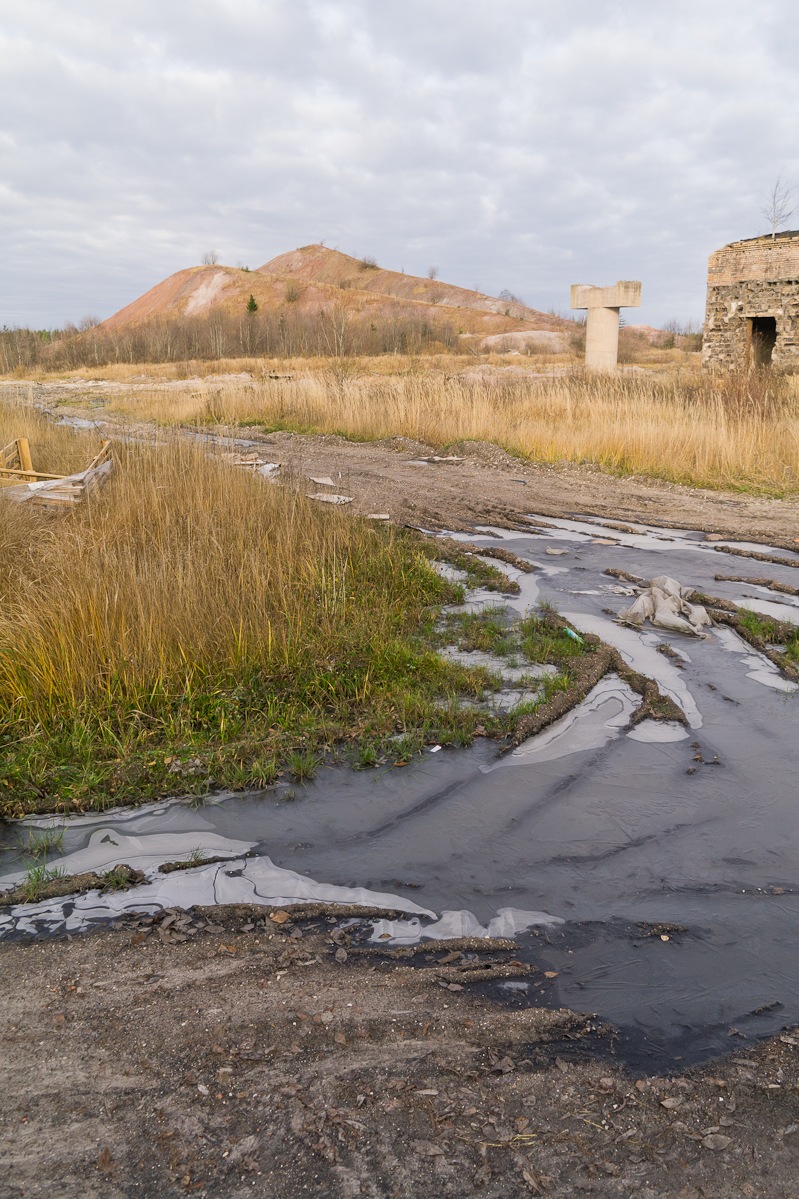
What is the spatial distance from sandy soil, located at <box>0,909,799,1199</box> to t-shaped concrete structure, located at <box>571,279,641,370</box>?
23.3m

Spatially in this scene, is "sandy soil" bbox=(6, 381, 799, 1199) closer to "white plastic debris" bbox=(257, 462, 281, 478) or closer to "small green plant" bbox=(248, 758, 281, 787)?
"small green plant" bbox=(248, 758, 281, 787)

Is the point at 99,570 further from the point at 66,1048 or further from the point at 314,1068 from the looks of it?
the point at 314,1068

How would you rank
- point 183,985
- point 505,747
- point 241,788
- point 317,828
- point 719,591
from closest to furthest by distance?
1. point 183,985
2. point 317,828
3. point 241,788
4. point 505,747
5. point 719,591

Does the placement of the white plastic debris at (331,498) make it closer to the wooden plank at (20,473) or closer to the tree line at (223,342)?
the wooden plank at (20,473)

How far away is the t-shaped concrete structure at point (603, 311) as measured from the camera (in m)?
23.7

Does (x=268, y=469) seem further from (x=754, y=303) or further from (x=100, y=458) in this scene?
(x=754, y=303)

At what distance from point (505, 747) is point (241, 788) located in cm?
134

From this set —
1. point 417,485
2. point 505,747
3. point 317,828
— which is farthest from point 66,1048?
point 417,485

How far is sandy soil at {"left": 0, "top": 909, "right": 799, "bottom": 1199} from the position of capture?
6.13ft

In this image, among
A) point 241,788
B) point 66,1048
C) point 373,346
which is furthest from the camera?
point 373,346

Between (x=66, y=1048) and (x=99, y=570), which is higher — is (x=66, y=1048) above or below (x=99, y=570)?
below

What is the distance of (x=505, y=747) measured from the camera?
4172 mm

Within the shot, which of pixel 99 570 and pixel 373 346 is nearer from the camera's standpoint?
pixel 99 570

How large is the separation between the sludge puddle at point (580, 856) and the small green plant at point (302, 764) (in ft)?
0.26
